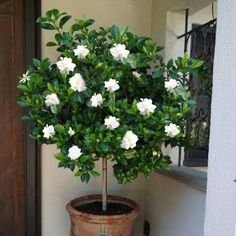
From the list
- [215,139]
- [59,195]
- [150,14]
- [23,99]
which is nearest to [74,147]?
[23,99]

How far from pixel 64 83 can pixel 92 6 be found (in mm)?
859

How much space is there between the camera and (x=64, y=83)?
1.33m

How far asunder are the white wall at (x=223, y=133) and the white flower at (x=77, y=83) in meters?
0.57

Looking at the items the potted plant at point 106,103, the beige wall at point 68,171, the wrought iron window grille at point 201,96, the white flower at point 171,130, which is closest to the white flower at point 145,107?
the potted plant at point 106,103

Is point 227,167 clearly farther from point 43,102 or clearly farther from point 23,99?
point 23,99

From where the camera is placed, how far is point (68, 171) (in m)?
1.99

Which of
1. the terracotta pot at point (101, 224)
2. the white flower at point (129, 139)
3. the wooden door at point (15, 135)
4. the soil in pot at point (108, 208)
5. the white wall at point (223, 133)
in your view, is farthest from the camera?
the wooden door at point (15, 135)

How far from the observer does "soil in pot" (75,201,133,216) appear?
1.64 m

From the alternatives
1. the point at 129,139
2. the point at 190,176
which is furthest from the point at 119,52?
the point at 190,176

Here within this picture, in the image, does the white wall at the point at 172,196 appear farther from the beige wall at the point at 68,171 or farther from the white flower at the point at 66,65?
the white flower at the point at 66,65

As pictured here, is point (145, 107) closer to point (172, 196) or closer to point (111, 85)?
point (111, 85)

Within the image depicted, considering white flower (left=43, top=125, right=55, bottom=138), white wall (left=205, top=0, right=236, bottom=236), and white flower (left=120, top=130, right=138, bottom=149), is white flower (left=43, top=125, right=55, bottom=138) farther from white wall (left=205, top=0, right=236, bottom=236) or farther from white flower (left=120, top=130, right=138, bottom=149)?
white wall (left=205, top=0, right=236, bottom=236)

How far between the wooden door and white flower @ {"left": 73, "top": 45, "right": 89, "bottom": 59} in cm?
67

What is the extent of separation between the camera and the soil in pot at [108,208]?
5.39 feet
